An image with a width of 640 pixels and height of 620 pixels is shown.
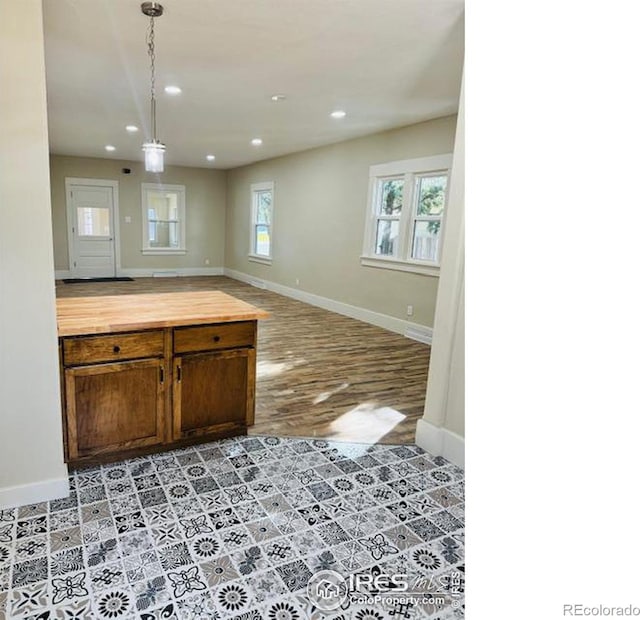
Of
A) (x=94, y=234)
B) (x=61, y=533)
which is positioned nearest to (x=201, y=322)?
(x=61, y=533)

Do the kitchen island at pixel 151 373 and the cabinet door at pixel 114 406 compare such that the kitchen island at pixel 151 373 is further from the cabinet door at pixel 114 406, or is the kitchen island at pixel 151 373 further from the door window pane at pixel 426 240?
the door window pane at pixel 426 240

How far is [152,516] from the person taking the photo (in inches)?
82.2

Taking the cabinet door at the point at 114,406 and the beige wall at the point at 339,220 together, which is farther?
the beige wall at the point at 339,220

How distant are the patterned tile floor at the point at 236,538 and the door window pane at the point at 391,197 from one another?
4.00 metres

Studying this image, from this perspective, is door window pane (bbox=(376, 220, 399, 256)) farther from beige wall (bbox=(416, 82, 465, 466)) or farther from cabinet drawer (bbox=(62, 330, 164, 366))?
cabinet drawer (bbox=(62, 330, 164, 366))

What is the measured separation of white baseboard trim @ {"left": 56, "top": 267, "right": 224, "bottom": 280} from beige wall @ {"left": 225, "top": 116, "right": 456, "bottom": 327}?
2043 mm

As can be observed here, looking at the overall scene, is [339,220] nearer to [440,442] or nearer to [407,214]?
[407,214]

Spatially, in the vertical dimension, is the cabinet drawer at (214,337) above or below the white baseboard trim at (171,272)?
above

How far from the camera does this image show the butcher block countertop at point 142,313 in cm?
226

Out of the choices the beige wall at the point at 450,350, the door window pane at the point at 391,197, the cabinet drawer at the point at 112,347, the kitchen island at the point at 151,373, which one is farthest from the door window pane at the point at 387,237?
the cabinet drawer at the point at 112,347

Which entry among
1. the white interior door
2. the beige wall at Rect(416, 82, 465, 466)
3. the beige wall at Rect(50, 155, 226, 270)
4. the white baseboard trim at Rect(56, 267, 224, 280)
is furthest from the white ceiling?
the white baseboard trim at Rect(56, 267, 224, 280)
